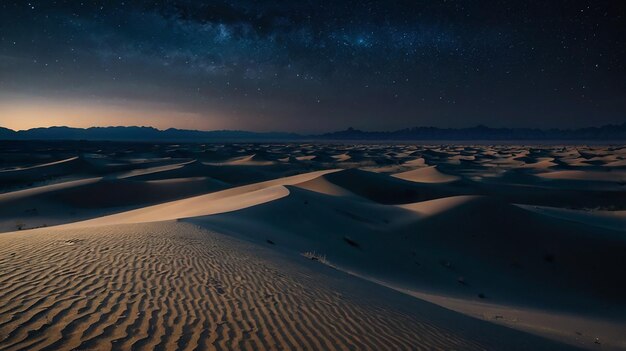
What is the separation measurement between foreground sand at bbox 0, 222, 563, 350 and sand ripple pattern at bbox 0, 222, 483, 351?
16mm

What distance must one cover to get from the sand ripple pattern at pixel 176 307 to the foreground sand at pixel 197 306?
0.02m

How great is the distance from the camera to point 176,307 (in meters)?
4.65

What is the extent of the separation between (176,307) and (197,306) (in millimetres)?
269

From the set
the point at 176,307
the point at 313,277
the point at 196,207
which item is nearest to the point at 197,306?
the point at 176,307

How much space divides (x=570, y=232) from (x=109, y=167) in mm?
47606

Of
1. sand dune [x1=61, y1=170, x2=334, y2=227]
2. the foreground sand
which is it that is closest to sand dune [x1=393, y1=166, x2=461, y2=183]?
sand dune [x1=61, y1=170, x2=334, y2=227]

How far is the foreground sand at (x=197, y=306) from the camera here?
3.84 meters

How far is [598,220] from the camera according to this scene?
17.2 m

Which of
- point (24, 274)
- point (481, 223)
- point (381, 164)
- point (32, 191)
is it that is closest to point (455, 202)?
point (481, 223)

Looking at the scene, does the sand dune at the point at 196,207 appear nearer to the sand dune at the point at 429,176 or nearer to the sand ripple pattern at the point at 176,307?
the sand ripple pattern at the point at 176,307

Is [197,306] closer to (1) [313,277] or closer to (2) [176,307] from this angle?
(2) [176,307]

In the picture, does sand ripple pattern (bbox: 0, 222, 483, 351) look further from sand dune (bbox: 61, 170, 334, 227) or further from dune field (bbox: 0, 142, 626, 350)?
sand dune (bbox: 61, 170, 334, 227)

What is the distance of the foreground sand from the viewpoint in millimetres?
3836

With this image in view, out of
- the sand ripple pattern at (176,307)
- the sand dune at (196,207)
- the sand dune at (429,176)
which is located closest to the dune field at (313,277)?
the sand ripple pattern at (176,307)
